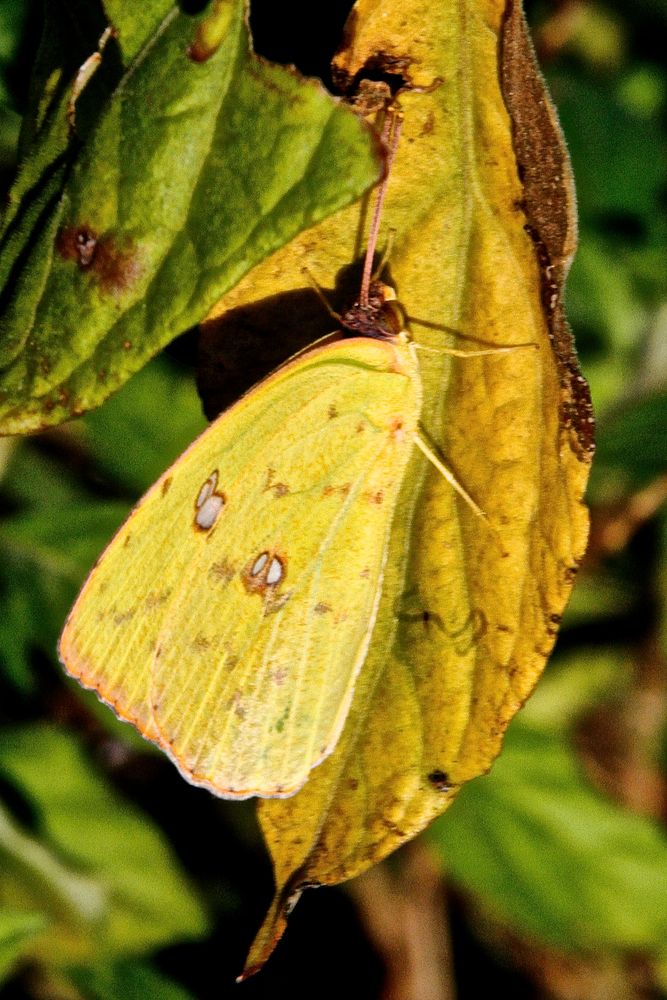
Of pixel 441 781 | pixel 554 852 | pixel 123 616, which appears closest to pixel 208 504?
pixel 123 616

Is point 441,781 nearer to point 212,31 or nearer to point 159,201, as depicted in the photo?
point 159,201

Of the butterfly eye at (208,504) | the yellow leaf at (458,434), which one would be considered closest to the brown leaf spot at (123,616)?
the butterfly eye at (208,504)

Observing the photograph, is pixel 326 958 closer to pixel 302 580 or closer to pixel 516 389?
pixel 302 580

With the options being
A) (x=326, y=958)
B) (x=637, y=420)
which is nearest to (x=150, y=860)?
(x=326, y=958)

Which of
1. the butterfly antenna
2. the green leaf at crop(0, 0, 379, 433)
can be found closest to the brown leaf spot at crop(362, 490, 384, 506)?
the butterfly antenna

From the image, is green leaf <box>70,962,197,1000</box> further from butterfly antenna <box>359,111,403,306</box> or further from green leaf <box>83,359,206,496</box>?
butterfly antenna <box>359,111,403,306</box>

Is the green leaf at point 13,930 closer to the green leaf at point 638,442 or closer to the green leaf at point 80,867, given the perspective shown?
the green leaf at point 80,867
